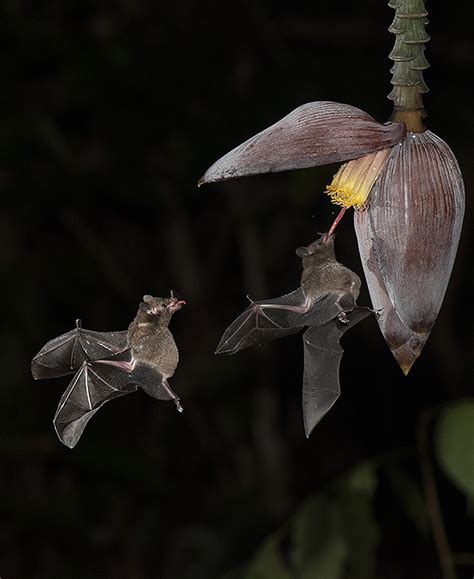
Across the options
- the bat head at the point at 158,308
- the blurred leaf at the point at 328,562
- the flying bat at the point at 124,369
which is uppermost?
the bat head at the point at 158,308

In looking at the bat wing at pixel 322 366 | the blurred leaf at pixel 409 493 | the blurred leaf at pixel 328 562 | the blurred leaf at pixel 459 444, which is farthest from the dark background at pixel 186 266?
the bat wing at pixel 322 366

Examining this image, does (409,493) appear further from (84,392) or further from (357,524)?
(84,392)

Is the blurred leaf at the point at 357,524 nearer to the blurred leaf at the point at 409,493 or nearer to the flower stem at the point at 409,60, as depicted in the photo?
the blurred leaf at the point at 409,493

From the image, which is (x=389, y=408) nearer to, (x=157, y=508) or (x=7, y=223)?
(x=157, y=508)

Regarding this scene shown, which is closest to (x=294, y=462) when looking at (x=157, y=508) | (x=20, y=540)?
(x=157, y=508)

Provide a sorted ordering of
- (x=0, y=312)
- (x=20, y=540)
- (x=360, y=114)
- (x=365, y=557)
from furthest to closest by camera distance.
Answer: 1. (x=20, y=540)
2. (x=0, y=312)
3. (x=365, y=557)
4. (x=360, y=114)
